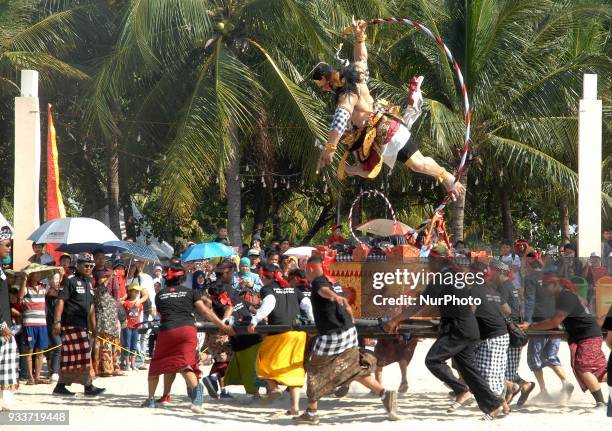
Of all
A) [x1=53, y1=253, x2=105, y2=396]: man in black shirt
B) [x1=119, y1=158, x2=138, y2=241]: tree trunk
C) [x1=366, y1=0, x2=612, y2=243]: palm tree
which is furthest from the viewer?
[x1=119, y1=158, x2=138, y2=241]: tree trunk

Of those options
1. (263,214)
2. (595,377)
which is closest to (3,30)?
(263,214)

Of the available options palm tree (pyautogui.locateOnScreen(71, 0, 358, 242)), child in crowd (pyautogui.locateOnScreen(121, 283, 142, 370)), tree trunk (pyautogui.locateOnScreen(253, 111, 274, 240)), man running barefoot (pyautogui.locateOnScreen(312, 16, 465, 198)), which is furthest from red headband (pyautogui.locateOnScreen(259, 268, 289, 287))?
tree trunk (pyautogui.locateOnScreen(253, 111, 274, 240))

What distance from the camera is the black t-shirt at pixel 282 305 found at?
12.0m

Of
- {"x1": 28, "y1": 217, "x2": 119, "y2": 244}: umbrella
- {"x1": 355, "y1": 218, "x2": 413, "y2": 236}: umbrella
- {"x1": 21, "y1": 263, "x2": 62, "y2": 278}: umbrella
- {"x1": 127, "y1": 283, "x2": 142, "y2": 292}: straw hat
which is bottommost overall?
{"x1": 127, "y1": 283, "x2": 142, "y2": 292}: straw hat

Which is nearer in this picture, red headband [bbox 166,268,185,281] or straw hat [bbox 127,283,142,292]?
red headband [bbox 166,268,185,281]

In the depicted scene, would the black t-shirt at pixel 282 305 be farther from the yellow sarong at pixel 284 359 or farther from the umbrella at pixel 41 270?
the umbrella at pixel 41 270

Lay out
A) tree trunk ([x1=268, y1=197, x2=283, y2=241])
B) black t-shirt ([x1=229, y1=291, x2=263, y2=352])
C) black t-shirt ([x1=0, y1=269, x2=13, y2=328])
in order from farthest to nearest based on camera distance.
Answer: tree trunk ([x1=268, y1=197, x2=283, y2=241]), black t-shirt ([x1=229, y1=291, x2=263, y2=352]), black t-shirt ([x1=0, y1=269, x2=13, y2=328])

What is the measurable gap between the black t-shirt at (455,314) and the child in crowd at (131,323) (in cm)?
548

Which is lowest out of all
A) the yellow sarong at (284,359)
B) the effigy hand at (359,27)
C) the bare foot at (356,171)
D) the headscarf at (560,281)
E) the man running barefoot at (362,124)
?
the yellow sarong at (284,359)

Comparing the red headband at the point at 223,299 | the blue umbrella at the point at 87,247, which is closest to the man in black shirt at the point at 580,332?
the red headband at the point at 223,299

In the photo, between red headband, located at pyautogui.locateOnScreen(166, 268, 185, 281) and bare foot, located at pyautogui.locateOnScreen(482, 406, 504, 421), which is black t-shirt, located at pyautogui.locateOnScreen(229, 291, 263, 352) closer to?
red headband, located at pyautogui.locateOnScreen(166, 268, 185, 281)

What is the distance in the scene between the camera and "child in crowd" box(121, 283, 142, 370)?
51.4 ft

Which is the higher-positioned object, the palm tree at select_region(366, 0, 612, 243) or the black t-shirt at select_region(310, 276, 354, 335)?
the palm tree at select_region(366, 0, 612, 243)

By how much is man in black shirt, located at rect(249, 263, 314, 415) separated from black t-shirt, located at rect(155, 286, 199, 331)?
68 cm
